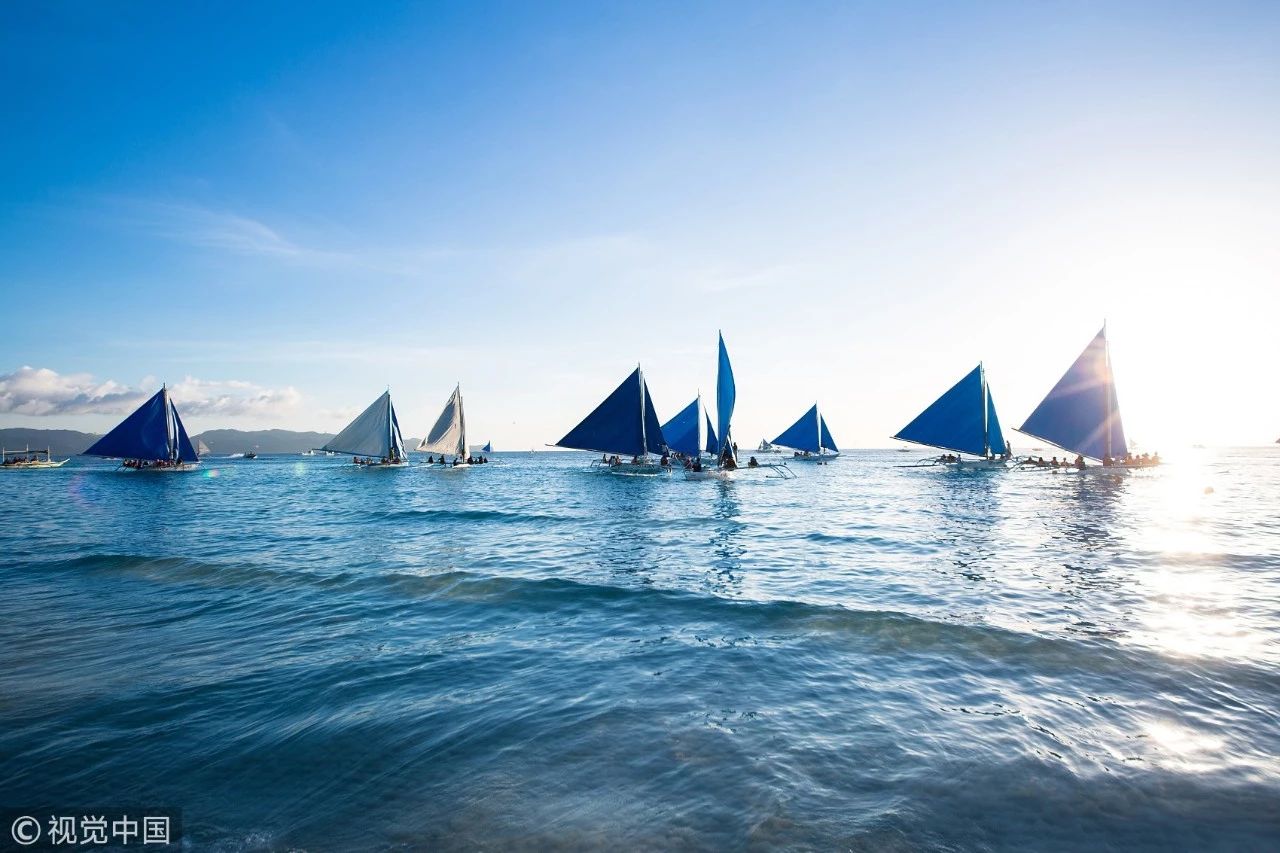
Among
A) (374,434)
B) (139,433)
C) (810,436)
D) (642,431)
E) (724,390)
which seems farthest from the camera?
(810,436)

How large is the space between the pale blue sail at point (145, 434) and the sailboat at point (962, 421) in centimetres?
9212

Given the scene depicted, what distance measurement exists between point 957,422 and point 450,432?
66.3 metres

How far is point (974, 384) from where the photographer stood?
64750mm

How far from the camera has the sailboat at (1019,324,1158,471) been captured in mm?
53750

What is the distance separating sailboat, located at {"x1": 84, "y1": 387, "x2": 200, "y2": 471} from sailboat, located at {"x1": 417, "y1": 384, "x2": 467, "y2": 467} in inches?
1233

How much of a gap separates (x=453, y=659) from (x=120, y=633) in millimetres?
7444

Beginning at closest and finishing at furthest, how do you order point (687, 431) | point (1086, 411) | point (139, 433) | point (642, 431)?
point (1086, 411)
point (642, 431)
point (139, 433)
point (687, 431)

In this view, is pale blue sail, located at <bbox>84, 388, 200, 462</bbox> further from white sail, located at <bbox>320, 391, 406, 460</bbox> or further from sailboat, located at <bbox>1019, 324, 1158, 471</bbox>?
sailboat, located at <bbox>1019, 324, 1158, 471</bbox>

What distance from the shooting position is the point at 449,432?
275 feet

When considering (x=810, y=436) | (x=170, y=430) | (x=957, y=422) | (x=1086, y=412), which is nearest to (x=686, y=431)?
(x=957, y=422)

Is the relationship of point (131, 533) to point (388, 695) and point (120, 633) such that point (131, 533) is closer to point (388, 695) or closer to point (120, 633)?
point (120, 633)

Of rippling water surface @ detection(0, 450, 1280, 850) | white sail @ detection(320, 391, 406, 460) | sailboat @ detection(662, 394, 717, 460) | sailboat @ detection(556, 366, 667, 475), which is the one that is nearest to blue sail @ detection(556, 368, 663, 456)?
sailboat @ detection(556, 366, 667, 475)

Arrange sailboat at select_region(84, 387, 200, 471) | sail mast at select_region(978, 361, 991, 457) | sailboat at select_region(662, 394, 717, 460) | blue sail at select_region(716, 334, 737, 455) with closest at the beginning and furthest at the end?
blue sail at select_region(716, 334, 737, 455) → sail mast at select_region(978, 361, 991, 457) → sailboat at select_region(84, 387, 200, 471) → sailboat at select_region(662, 394, 717, 460)

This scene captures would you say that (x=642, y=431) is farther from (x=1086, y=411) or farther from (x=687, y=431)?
(x=1086, y=411)
